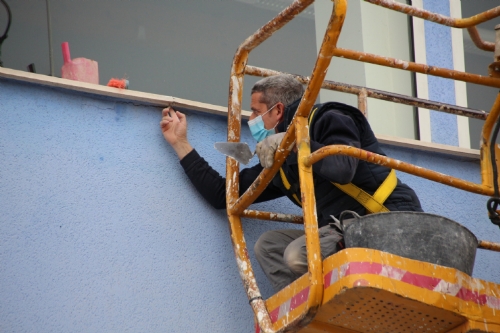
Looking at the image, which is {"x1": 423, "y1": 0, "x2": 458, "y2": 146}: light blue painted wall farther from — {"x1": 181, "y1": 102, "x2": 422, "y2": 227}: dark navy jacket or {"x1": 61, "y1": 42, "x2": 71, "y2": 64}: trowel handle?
{"x1": 61, "y1": 42, "x2": 71, "y2": 64}: trowel handle

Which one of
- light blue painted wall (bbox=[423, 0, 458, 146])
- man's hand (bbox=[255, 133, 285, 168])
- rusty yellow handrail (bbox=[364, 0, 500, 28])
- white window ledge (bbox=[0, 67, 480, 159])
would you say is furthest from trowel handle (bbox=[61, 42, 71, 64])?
light blue painted wall (bbox=[423, 0, 458, 146])

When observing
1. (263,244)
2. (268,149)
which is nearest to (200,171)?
(263,244)

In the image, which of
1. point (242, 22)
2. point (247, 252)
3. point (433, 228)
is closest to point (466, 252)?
point (433, 228)

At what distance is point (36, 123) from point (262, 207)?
1220mm

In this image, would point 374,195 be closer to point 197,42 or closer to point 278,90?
point 278,90

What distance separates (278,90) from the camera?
4062mm

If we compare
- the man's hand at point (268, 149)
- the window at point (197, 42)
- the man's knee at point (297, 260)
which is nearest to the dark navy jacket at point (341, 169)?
the man's hand at point (268, 149)

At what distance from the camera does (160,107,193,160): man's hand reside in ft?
13.2

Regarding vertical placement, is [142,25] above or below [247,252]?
above

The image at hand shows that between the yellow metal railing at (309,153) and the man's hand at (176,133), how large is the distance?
0.24 metres

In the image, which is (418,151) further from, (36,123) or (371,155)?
(36,123)

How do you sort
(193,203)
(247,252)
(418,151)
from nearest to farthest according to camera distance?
(247,252)
(193,203)
(418,151)

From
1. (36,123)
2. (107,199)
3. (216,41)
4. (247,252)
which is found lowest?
(247,252)

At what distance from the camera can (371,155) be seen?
2.92 meters
